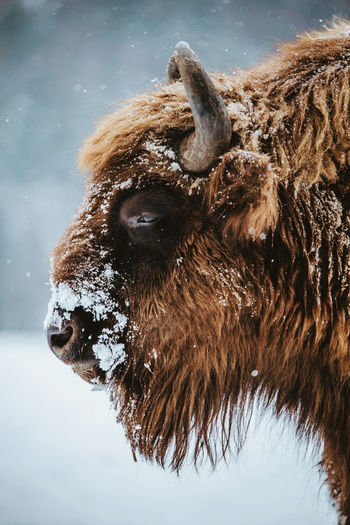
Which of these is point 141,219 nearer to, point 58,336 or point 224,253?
point 224,253

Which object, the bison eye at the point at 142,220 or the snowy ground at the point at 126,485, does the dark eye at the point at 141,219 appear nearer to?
the bison eye at the point at 142,220

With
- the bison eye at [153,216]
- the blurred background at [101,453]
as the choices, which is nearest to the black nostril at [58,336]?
the bison eye at [153,216]

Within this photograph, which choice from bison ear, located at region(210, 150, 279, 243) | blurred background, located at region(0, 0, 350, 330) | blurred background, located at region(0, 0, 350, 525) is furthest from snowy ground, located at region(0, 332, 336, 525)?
blurred background, located at region(0, 0, 350, 330)

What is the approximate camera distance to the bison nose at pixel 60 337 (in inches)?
68.6

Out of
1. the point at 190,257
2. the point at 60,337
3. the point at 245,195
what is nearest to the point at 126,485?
the point at 60,337

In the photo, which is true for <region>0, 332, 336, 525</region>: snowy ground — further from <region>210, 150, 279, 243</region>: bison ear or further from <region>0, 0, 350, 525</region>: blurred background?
<region>210, 150, 279, 243</region>: bison ear

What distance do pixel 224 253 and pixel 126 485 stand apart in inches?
134

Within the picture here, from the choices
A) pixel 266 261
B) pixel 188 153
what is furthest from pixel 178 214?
pixel 266 261

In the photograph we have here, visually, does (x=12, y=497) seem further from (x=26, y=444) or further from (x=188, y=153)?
(x=188, y=153)

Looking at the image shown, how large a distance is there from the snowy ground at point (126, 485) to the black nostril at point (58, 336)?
1.32 meters

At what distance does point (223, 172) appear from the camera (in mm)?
1624

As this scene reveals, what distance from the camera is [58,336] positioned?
5.79 ft

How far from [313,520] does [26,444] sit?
356 cm

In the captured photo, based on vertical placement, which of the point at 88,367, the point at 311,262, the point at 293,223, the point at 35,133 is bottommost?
the point at 88,367
